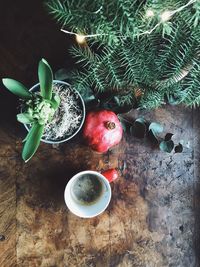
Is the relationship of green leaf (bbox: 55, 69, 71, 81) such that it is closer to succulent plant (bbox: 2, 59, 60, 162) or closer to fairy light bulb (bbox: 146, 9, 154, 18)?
succulent plant (bbox: 2, 59, 60, 162)

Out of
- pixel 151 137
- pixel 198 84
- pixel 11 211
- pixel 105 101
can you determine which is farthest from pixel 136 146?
pixel 11 211

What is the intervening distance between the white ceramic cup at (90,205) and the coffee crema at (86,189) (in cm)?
1

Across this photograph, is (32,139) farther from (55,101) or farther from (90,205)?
(90,205)

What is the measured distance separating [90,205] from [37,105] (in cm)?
33

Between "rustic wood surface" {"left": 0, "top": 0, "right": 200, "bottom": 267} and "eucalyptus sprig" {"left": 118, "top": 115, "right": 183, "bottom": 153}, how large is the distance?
2 centimetres

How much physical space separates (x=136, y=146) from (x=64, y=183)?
8.4 inches

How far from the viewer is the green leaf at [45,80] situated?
3.11ft

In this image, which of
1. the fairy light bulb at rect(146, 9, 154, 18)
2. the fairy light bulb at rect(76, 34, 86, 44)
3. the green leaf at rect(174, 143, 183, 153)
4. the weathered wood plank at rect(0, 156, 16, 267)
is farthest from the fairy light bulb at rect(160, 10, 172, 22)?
the weathered wood plank at rect(0, 156, 16, 267)

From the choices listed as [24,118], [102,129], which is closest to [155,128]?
[102,129]

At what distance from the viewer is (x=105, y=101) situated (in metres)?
1.13

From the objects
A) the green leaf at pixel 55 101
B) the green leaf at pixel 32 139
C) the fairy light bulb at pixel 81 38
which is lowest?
the green leaf at pixel 32 139

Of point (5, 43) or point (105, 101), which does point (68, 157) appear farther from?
point (5, 43)

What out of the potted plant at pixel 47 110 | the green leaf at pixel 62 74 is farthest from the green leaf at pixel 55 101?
the green leaf at pixel 62 74

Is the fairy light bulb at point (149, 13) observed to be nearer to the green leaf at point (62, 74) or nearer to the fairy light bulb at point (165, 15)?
the fairy light bulb at point (165, 15)
